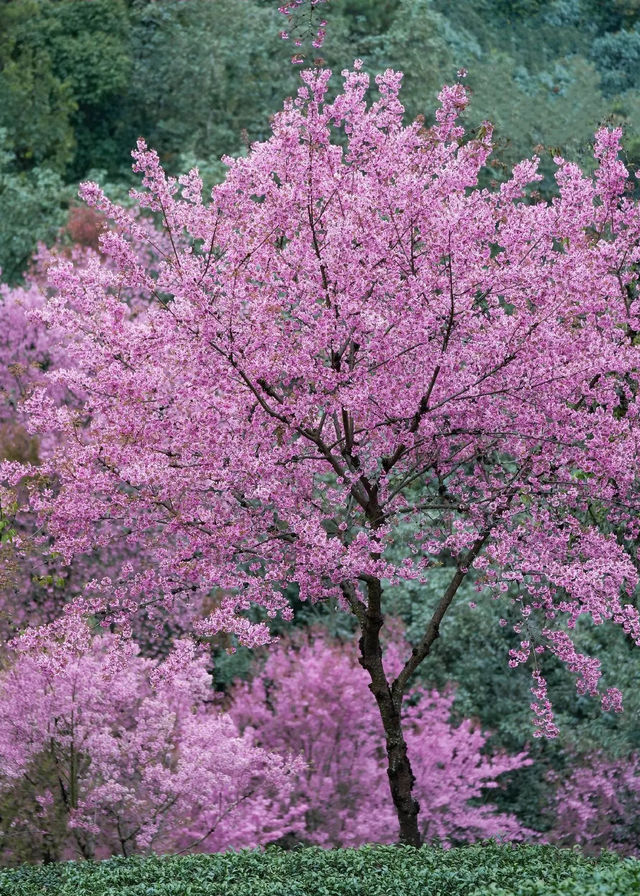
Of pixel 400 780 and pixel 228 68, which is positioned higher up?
pixel 228 68

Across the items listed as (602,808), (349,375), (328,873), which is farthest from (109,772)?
(602,808)

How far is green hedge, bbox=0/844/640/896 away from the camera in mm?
7656

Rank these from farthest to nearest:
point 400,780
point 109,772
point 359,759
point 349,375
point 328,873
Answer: point 359,759 < point 109,772 < point 400,780 < point 349,375 < point 328,873

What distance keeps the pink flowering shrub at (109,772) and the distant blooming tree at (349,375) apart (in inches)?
91.3

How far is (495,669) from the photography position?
1461cm

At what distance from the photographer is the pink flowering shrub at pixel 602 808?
42.7 feet

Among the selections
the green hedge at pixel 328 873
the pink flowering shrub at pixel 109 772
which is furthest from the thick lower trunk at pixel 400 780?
the pink flowering shrub at pixel 109 772

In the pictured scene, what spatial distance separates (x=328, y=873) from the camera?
8.23 meters

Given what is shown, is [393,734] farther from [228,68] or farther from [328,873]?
[228,68]

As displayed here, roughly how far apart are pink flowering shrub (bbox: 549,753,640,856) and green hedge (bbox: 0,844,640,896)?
13.5 ft

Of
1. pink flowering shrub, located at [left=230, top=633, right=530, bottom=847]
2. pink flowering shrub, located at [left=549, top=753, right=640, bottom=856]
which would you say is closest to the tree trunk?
pink flowering shrub, located at [left=230, top=633, right=530, bottom=847]

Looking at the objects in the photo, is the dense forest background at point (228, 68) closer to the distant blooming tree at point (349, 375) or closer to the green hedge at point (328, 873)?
the distant blooming tree at point (349, 375)

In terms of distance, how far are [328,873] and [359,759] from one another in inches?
210

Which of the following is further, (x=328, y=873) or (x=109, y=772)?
(x=109, y=772)
